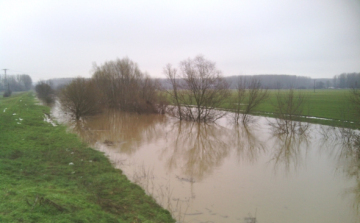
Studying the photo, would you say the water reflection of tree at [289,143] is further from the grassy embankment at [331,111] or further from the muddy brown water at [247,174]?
the grassy embankment at [331,111]

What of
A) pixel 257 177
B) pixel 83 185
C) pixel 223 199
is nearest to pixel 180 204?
pixel 223 199

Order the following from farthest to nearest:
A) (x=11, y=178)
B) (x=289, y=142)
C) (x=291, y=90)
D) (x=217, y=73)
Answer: (x=217, y=73)
(x=291, y=90)
(x=289, y=142)
(x=11, y=178)

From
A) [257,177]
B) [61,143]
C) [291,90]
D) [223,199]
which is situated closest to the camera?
[223,199]

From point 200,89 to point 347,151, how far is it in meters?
13.7

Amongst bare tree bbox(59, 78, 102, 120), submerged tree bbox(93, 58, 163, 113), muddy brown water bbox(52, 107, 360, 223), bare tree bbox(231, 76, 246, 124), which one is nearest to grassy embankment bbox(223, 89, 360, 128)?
muddy brown water bbox(52, 107, 360, 223)

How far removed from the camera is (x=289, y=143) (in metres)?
14.3

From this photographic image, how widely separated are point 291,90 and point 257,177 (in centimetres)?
1042

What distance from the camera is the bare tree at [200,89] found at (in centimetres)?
2305

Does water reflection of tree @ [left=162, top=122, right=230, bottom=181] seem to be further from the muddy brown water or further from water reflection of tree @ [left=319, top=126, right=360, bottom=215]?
water reflection of tree @ [left=319, top=126, right=360, bottom=215]

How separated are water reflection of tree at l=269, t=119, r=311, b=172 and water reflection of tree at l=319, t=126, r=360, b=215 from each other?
1.13 meters

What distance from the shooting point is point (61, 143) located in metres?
11.7

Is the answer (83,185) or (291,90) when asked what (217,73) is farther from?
(83,185)

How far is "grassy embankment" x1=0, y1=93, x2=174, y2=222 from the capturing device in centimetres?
454

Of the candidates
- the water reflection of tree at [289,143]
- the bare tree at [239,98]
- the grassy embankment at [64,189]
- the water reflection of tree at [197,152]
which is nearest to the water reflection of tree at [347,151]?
the water reflection of tree at [289,143]
